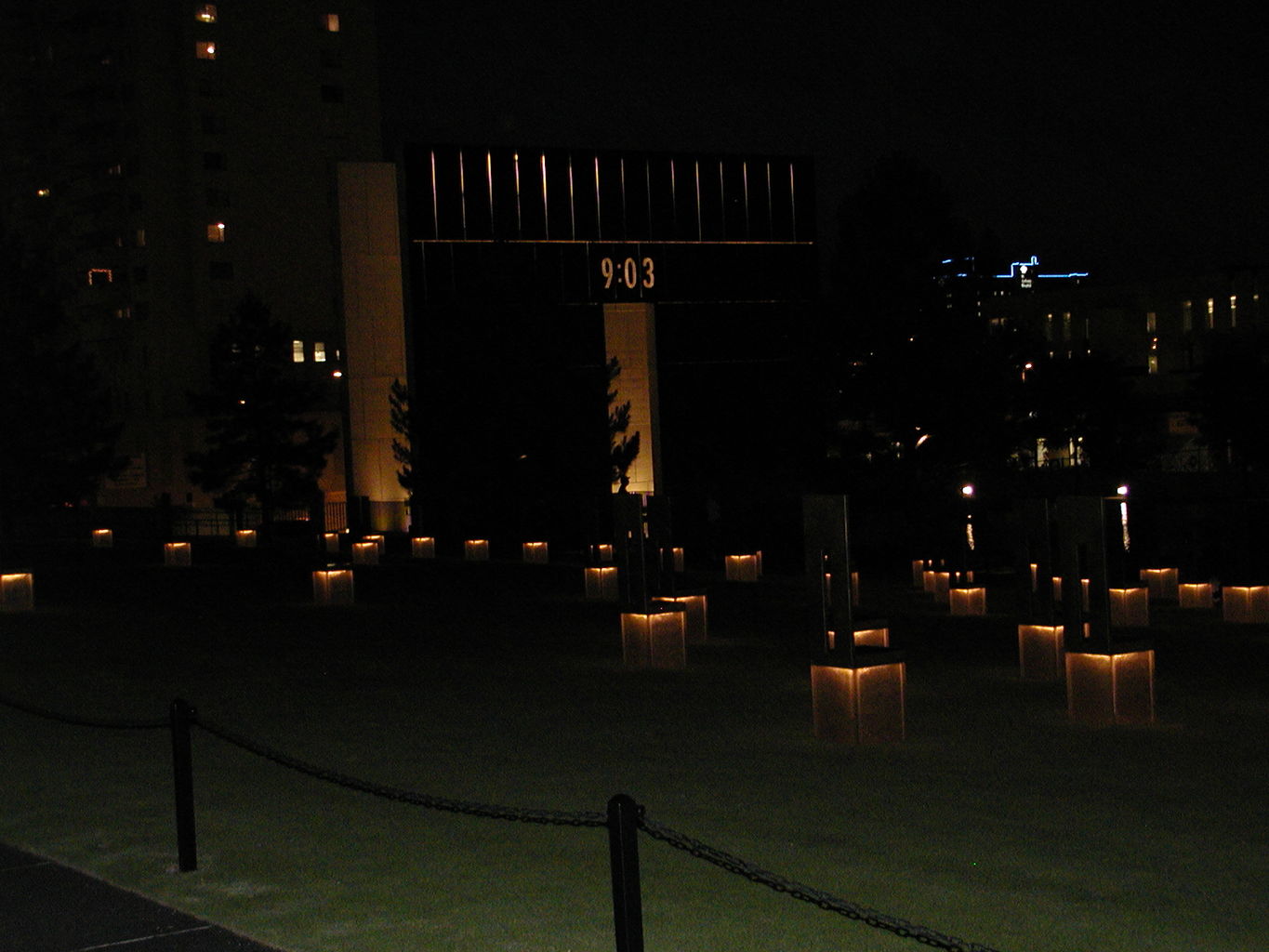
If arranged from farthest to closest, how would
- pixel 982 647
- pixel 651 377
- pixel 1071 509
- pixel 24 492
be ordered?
pixel 651 377, pixel 24 492, pixel 982 647, pixel 1071 509

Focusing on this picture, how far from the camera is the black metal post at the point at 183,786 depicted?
7.45 meters

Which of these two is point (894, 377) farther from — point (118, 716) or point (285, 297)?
point (285, 297)

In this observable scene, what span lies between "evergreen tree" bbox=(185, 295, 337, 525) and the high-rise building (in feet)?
47.8

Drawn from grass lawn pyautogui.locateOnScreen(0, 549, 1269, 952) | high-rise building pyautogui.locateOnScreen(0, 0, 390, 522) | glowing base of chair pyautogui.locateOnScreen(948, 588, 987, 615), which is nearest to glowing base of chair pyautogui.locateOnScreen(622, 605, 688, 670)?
grass lawn pyautogui.locateOnScreen(0, 549, 1269, 952)

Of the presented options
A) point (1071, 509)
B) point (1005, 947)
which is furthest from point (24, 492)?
point (1005, 947)

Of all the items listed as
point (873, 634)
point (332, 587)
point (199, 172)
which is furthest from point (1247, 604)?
point (199, 172)

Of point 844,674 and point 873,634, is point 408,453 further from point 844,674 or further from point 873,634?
point 844,674

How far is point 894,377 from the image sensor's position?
3891cm

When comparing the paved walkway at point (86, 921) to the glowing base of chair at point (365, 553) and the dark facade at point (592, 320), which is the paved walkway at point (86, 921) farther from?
the dark facade at point (592, 320)

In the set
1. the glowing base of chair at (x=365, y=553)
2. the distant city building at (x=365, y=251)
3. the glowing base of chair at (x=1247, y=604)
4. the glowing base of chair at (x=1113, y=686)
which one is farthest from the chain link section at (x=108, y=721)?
the distant city building at (x=365, y=251)

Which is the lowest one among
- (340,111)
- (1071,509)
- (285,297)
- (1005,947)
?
(1005,947)

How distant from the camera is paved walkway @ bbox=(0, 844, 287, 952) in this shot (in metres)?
6.25

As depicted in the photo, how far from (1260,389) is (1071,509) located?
57278mm

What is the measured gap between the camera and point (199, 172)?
66.8m
